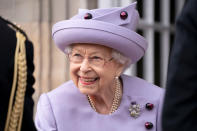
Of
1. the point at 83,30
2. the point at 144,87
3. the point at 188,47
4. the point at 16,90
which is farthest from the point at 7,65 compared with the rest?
the point at 144,87

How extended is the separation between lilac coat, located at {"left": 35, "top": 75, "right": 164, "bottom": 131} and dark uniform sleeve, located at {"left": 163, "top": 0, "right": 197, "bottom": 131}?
1.59 m

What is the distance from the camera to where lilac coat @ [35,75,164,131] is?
3.06m

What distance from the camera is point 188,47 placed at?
1479 millimetres

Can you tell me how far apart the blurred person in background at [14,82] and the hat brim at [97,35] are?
1130 mm

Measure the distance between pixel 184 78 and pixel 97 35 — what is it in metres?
1.46

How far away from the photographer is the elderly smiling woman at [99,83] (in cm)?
295

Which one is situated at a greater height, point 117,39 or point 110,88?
point 117,39

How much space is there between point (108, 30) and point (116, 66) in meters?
0.32

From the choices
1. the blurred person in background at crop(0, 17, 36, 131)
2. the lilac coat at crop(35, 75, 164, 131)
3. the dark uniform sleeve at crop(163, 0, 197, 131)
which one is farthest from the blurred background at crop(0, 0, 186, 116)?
the dark uniform sleeve at crop(163, 0, 197, 131)

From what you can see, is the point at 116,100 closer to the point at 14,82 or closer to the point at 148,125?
the point at 148,125

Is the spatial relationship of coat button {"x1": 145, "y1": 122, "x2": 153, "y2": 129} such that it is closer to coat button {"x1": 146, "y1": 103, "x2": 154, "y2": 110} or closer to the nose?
coat button {"x1": 146, "y1": 103, "x2": 154, "y2": 110}

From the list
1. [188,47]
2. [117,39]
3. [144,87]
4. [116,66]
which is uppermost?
[188,47]

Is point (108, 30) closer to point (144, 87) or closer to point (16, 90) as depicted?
point (144, 87)

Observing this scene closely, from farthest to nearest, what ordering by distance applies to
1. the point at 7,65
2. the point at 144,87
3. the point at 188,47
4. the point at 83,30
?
the point at 144,87 < the point at 83,30 < the point at 7,65 < the point at 188,47
